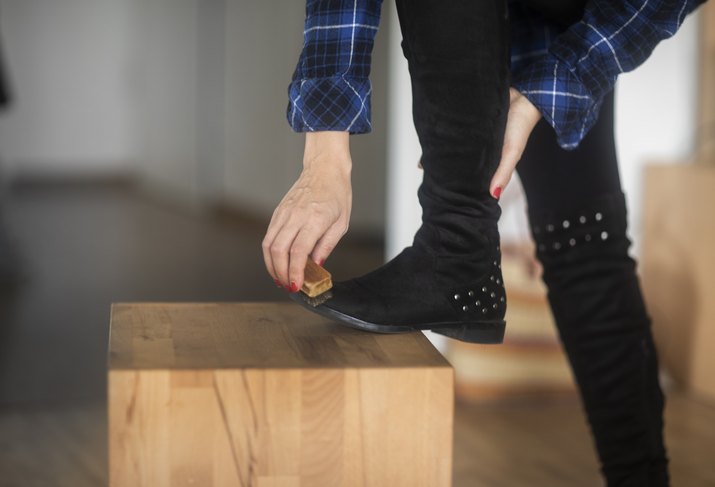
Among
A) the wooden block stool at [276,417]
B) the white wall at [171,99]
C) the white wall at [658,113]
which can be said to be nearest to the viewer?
the wooden block stool at [276,417]

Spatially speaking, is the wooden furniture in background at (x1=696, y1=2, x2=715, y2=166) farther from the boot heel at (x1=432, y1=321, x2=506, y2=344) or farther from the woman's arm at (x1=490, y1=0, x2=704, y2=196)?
the boot heel at (x1=432, y1=321, x2=506, y2=344)

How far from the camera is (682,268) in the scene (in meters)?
2.16

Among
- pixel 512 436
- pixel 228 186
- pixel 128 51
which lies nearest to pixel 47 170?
pixel 128 51

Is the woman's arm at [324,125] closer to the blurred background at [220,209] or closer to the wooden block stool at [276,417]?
the wooden block stool at [276,417]

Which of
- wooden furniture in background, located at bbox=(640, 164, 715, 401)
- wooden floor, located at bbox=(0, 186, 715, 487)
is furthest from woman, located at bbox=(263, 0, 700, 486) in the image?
wooden furniture in background, located at bbox=(640, 164, 715, 401)

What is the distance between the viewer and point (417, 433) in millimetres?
834

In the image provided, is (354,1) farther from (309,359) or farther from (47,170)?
(47,170)

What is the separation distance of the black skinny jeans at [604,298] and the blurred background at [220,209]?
50 centimetres

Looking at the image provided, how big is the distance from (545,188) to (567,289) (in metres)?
0.11

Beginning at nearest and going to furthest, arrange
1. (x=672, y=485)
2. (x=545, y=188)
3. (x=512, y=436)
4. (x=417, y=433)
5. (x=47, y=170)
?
(x=417, y=433), (x=545, y=188), (x=672, y=485), (x=512, y=436), (x=47, y=170)

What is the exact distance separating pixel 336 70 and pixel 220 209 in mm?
4144

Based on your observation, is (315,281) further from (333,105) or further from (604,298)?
(604,298)

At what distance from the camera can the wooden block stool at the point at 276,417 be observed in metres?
0.79

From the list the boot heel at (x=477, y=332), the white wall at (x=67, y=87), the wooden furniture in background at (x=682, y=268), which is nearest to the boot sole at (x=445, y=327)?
the boot heel at (x=477, y=332)
